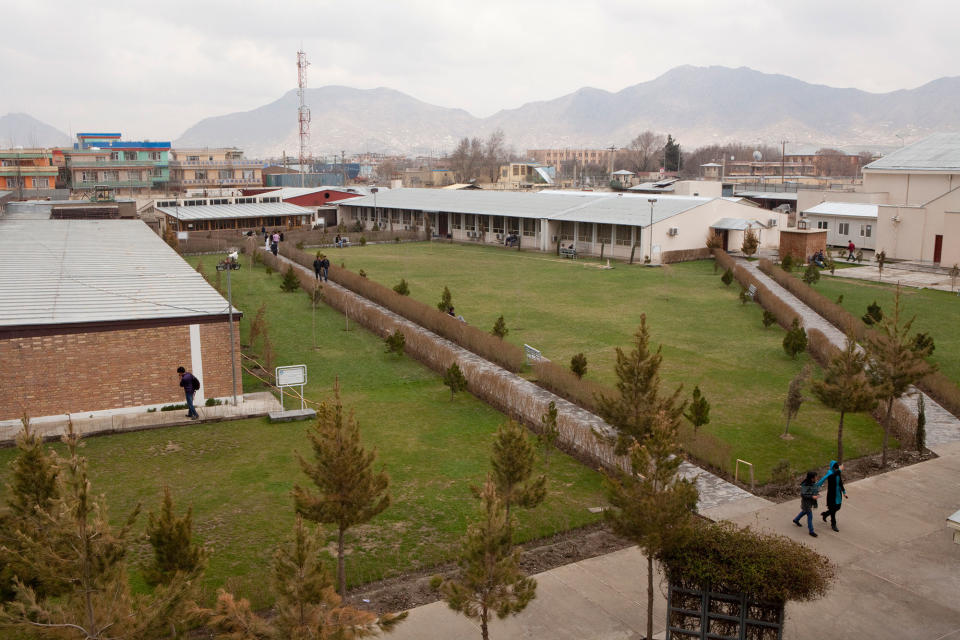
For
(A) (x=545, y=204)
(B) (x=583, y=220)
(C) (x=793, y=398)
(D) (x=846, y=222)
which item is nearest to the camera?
(C) (x=793, y=398)

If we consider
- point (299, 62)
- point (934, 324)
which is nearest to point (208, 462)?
point (934, 324)

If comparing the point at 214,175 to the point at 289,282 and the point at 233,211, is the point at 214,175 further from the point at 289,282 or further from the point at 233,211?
the point at 289,282

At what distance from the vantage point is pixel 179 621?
645 cm

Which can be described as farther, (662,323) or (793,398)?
(662,323)

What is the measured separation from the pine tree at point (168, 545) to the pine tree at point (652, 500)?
174 inches

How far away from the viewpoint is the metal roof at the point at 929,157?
4447 cm

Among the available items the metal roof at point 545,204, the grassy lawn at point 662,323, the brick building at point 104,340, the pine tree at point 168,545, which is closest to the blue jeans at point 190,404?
the brick building at point 104,340

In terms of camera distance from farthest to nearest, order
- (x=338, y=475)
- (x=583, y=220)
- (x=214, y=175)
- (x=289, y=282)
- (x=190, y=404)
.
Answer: (x=214, y=175) → (x=583, y=220) → (x=289, y=282) → (x=190, y=404) → (x=338, y=475)

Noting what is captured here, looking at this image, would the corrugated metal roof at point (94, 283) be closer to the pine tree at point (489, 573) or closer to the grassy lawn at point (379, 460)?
the grassy lawn at point (379, 460)

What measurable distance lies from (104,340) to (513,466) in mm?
10553

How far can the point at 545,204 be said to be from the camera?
50.8m

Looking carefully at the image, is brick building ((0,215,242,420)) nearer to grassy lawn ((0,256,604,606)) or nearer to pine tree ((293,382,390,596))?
grassy lawn ((0,256,604,606))

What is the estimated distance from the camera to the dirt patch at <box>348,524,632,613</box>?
9547mm

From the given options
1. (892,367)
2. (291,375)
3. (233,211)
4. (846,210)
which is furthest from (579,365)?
(233,211)
